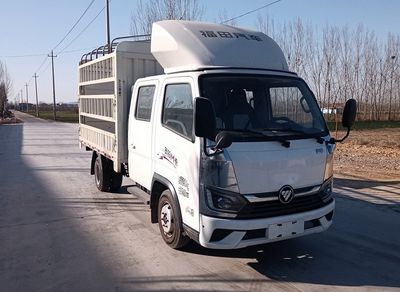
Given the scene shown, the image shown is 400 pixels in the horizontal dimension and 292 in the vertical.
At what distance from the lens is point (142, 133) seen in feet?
20.5

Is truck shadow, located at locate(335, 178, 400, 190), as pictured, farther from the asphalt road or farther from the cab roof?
the cab roof

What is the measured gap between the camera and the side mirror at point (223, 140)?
14.2ft

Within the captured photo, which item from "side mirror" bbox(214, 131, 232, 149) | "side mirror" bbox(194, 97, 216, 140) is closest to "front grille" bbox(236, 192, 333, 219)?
"side mirror" bbox(214, 131, 232, 149)

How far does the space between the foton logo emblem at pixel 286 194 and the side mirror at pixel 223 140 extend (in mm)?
792

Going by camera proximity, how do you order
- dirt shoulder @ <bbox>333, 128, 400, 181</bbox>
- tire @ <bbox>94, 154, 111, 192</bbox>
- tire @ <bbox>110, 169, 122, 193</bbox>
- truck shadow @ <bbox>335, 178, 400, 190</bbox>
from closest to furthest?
tire @ <bbox>94, 154, 111, 192</bbox>, tire @ <bbox>110, 169, 122, 193</bbox>, truck shadow @ <bbox>335, 178, 400, 190</bbox>, dirt shoulder @ <bbox>333, 128, 400, 181</bbox>

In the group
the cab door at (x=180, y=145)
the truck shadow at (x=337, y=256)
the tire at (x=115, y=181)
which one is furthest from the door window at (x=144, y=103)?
the tire at (x=115, y=181)

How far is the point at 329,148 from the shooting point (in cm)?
511

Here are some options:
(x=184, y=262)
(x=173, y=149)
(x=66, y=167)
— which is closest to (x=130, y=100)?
(x=173, y=149)

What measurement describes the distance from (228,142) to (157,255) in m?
1.92

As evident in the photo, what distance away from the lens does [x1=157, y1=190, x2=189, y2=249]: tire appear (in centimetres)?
519

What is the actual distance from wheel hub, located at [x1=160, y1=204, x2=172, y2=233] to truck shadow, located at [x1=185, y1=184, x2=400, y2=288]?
1.22ft

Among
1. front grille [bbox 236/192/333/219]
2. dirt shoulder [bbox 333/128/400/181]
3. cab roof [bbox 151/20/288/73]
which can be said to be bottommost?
dirt shoulder [bbox 333/128/400/181]

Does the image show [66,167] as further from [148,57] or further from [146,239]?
[146,239]

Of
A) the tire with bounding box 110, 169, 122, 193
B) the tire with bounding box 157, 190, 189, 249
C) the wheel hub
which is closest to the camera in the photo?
the tire with bounding box 157, 190, 189, 249
